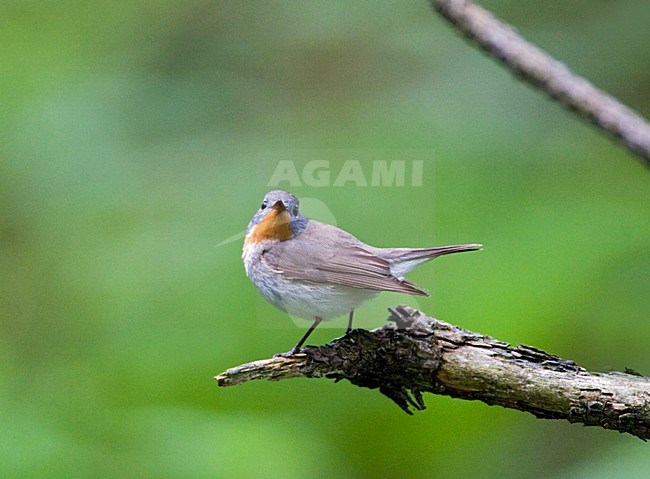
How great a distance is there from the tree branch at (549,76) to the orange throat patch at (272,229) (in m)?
1.22

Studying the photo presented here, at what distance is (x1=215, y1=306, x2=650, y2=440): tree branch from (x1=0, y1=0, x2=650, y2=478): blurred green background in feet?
0.73

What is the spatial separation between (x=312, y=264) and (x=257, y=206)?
1.55m

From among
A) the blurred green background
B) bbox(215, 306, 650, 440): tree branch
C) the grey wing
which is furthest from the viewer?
the blurred green background

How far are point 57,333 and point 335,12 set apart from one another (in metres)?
3.17

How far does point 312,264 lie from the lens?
287 cm

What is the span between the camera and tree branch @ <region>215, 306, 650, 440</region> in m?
2.52

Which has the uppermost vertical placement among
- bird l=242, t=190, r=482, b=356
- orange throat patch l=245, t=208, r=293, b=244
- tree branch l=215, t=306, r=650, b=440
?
orange throat patch l=245, t=208, r=293, b=244

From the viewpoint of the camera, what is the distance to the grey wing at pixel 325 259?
2.73m

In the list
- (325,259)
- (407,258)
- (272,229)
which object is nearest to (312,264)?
(325,259)

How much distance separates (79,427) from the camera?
149 inches

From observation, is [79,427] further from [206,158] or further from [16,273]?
[206,158]

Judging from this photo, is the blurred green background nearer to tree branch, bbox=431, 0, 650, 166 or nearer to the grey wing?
the grey wing

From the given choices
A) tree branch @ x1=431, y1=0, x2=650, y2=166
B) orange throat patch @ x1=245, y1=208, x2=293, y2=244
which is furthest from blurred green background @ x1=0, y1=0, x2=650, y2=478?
tree branch @ x1=431, y1=0, x2=650, y2=166

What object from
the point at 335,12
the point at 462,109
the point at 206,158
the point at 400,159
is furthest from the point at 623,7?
the point at 206,158
